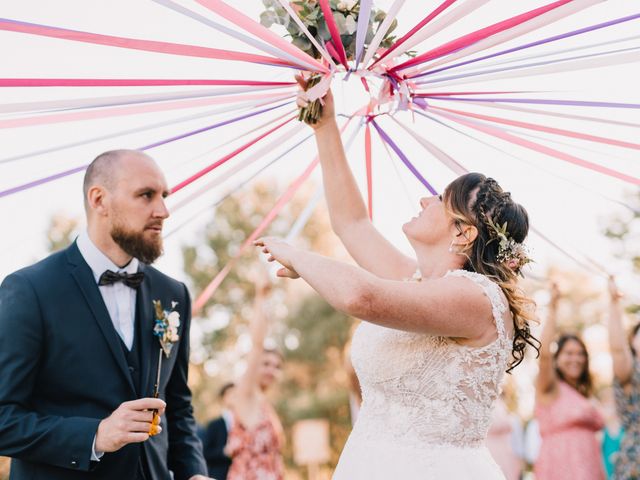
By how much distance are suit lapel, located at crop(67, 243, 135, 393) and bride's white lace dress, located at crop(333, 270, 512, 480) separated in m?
1.03

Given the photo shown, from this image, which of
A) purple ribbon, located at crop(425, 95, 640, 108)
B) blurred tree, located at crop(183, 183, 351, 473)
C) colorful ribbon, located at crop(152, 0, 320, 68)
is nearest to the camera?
colorful ribbon, located at crop(152, 0, 320, 68)

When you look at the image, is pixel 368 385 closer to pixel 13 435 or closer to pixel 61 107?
pixel 13 435

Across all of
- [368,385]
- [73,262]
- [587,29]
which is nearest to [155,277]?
[73,262]

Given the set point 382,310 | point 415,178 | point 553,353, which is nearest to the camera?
point 382,310

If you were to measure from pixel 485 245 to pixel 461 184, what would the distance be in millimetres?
288

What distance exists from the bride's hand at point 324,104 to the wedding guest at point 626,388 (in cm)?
340

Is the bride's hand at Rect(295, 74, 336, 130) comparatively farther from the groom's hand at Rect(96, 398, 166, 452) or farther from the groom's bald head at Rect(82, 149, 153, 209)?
the groom's hand at Rect(96, 398, 166, 452)

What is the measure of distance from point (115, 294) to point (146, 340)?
25 centimetres

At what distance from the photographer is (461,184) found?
3.44 metres

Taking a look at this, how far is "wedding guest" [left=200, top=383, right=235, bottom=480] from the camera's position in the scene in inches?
296

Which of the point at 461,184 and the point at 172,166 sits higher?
the point at 172,166

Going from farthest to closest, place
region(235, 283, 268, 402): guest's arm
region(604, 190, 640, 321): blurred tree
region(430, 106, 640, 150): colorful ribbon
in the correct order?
region(604, 190, 640, 321): blurred tree
region(235, 283, 268, 402): guest's arm
region(430, 106, 640, 150): colorful ribbon

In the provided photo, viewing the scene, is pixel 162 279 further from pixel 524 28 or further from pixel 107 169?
pixel 524 28

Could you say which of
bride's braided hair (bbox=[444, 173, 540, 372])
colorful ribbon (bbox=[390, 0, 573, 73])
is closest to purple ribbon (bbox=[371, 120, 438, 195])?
colorful ribbon (bbox=[390, 0, 573, 73])
